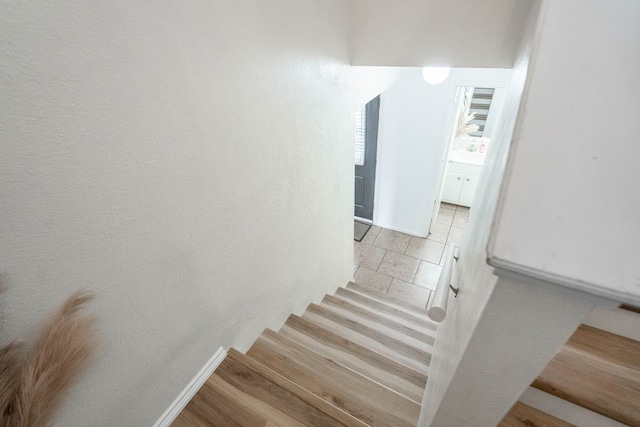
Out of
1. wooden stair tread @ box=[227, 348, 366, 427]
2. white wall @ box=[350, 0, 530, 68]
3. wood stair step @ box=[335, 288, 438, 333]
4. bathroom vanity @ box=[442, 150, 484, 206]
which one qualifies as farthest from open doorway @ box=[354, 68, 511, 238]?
wooden stair tread @ box=[227, 348, 366, 427]

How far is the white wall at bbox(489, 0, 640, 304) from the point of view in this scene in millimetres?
358

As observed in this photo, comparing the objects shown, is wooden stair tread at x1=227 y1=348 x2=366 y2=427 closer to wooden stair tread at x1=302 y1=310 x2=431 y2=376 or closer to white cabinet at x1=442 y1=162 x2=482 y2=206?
wooden stair tread at x1=302 y1=310 x2=431 y2=376

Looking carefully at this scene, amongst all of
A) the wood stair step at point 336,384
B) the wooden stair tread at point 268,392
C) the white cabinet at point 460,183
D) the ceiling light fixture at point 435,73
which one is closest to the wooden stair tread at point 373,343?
the wood stair step at point 336,384

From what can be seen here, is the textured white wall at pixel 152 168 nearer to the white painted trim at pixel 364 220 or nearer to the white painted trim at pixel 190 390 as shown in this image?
the white painted trim at pixel 190 390

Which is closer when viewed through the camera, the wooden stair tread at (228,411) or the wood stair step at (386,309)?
the wooden stair tread at (228,411)

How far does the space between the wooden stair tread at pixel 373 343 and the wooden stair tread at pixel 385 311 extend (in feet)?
1.20

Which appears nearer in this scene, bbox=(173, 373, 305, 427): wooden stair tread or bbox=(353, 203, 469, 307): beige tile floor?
bbox=(173, 373, 305, 427): wooden stair tread

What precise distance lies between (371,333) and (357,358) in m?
0.31

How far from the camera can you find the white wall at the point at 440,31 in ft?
4.29

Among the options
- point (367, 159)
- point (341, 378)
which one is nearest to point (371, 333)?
point (341, 378)

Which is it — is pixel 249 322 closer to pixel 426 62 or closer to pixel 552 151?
pixel 552 151

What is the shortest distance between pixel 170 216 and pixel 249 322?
31.6 inches

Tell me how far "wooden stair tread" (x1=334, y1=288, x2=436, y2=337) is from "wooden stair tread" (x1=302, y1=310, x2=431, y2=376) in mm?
367

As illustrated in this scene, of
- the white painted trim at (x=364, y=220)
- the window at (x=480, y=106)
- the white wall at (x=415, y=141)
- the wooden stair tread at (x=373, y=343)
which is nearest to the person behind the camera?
the wooden stair tread at (x=373, y=343)
